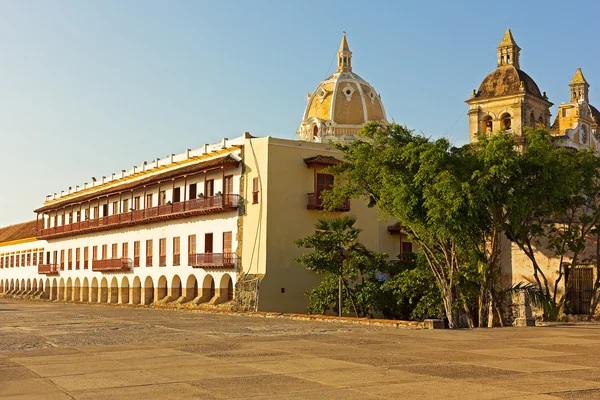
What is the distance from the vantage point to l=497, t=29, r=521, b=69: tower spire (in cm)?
5073

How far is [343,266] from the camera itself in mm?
28688

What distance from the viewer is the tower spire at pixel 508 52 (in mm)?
50731

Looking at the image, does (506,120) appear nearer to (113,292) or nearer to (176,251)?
(176,251)

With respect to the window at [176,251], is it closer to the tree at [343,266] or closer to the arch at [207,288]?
the arch at [207,288]

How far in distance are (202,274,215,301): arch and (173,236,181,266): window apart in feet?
9.26

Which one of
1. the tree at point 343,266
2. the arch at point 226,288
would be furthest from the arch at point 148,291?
the tree at point 343,266

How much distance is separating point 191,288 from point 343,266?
1151cm

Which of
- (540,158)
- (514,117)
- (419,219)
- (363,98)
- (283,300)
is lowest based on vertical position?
(283,300)

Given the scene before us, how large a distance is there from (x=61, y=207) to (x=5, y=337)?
40219 mm

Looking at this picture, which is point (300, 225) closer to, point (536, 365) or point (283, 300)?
point (283, 300)

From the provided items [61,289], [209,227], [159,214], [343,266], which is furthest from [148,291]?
[61,289]

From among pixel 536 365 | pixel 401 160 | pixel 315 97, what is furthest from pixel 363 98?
pixel 536 365

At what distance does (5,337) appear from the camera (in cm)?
1623

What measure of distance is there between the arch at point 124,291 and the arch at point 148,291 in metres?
2.98
